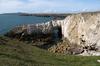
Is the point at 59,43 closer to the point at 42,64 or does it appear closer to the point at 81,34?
the point at 81,34

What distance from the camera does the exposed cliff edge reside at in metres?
62.5

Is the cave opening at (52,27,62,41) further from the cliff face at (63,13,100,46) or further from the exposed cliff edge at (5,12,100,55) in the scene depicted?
the cliff face at (63,13,100,46)

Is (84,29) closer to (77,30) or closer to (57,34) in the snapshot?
(77,30)

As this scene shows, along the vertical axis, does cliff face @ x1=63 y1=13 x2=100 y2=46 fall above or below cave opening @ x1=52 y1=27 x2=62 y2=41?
above

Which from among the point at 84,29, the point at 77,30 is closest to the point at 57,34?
the point at 77,30

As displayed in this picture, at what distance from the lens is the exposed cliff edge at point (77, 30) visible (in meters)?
62.5

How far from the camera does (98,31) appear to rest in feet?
206

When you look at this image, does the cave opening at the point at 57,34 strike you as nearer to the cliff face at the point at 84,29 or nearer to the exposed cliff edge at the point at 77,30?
the exposed cliff edge at the point at 77,30

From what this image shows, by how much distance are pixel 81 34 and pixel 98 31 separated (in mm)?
4188

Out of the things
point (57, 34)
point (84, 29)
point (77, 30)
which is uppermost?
point (84, 29)

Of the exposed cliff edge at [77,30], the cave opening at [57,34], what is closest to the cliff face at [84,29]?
the exposed cliff edge at [77,30]

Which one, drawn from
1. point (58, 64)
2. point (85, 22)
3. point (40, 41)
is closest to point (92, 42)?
point (85, 22)

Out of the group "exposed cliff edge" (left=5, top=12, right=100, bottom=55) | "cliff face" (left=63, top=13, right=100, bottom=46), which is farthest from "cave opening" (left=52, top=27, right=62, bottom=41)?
"cliff face" (left=63, top=13, right=100, bottom=46)

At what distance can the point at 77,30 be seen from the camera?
6762 cm
